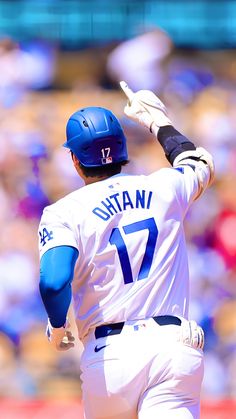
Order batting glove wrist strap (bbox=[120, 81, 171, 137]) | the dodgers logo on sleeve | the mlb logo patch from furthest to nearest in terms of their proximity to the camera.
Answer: batting glove wrist strap (bbox=[120, 81, 171, 137]) → the mlb logo patch → the dodgers logo on sleeve

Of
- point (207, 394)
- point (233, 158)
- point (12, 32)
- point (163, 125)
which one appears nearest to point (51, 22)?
point (12, 32)

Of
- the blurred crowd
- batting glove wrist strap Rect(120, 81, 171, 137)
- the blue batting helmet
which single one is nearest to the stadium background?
the blurred crowd

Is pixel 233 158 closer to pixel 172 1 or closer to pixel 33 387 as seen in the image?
pixel 172 1

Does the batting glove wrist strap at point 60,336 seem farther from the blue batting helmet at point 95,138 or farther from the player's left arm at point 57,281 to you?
the blue batting helmet at point 95,138

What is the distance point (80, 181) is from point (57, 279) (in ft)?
13.1

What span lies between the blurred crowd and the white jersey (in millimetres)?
3574

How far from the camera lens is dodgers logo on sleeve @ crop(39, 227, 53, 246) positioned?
10.8 ft

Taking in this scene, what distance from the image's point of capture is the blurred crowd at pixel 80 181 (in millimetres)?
7051

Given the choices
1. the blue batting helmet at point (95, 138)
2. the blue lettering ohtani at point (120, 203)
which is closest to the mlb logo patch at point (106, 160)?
the blue batting helmet at point (95, 138)

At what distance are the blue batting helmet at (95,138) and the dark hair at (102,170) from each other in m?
0.02

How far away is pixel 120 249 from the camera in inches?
132

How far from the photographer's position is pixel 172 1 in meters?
7.15

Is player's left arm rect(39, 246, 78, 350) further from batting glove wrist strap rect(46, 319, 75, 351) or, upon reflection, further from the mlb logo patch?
the mlb logo patch

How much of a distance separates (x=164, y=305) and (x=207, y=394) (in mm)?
→ 3849
